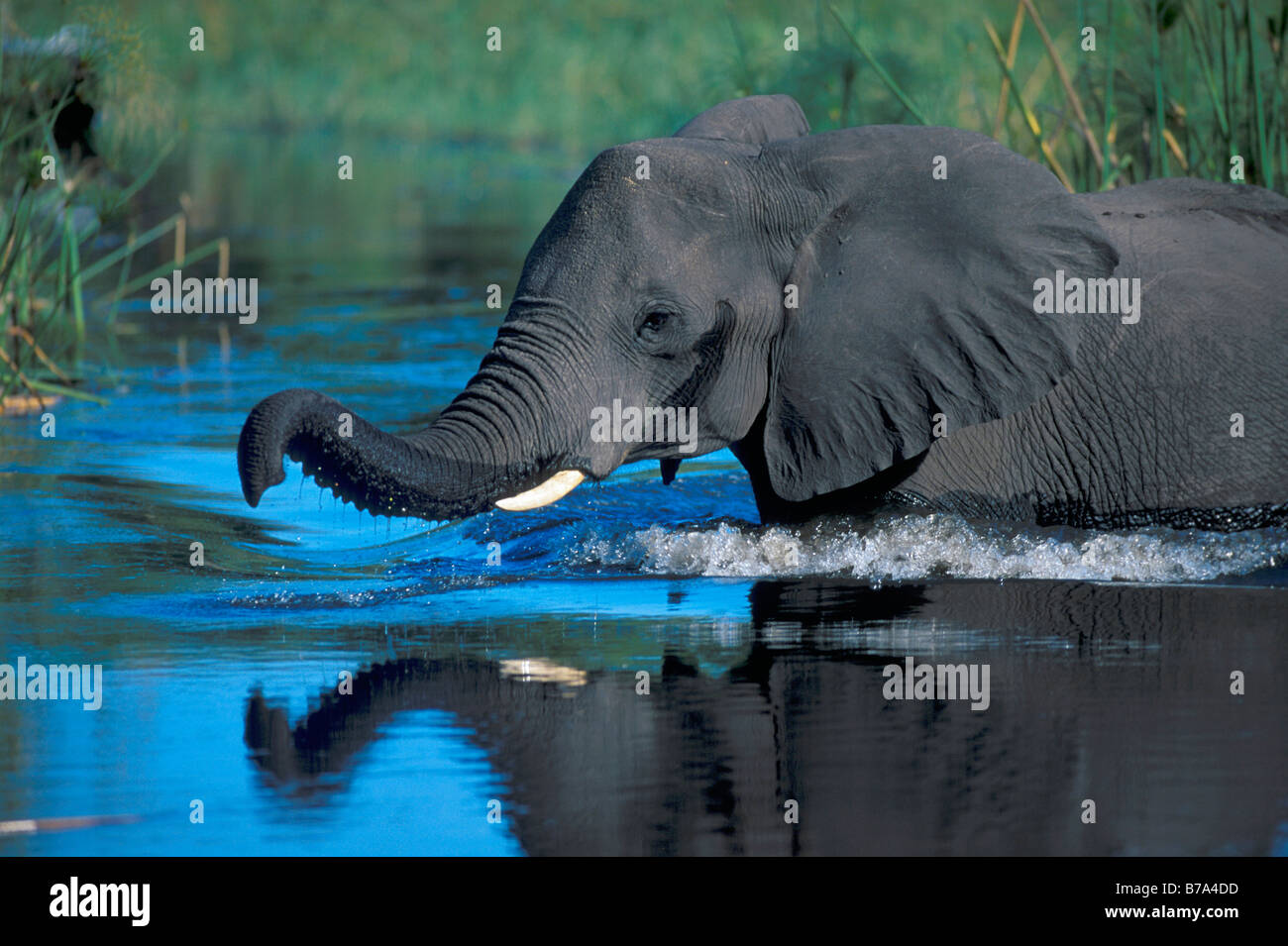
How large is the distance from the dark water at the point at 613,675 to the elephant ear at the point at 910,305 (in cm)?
39

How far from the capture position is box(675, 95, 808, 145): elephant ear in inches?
280

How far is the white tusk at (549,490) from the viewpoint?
20.8 ft

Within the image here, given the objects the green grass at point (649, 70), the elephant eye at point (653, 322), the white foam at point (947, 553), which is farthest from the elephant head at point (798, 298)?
the green grass at point (649, 70)

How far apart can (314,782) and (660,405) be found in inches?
88.6

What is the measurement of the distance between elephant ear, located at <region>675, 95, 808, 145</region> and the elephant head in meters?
0.29

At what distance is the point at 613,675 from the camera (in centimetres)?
549

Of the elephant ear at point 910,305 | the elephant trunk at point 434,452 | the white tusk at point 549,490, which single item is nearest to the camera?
the elephant trunk at point 434,452

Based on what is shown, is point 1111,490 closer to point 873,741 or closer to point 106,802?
point 873,741

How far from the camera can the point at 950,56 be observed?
1962cm

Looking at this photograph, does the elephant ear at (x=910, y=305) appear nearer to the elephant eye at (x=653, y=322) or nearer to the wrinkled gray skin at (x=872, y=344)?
the wrinkled gray skin at (x=872, y=344)

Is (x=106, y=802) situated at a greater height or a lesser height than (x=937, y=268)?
lesser

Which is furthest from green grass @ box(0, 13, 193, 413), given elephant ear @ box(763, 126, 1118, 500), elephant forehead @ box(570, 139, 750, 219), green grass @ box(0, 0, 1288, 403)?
elephant ear @ box(763, 126, 1118, 500)

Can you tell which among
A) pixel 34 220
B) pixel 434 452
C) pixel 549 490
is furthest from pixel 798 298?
pixel 34 220
